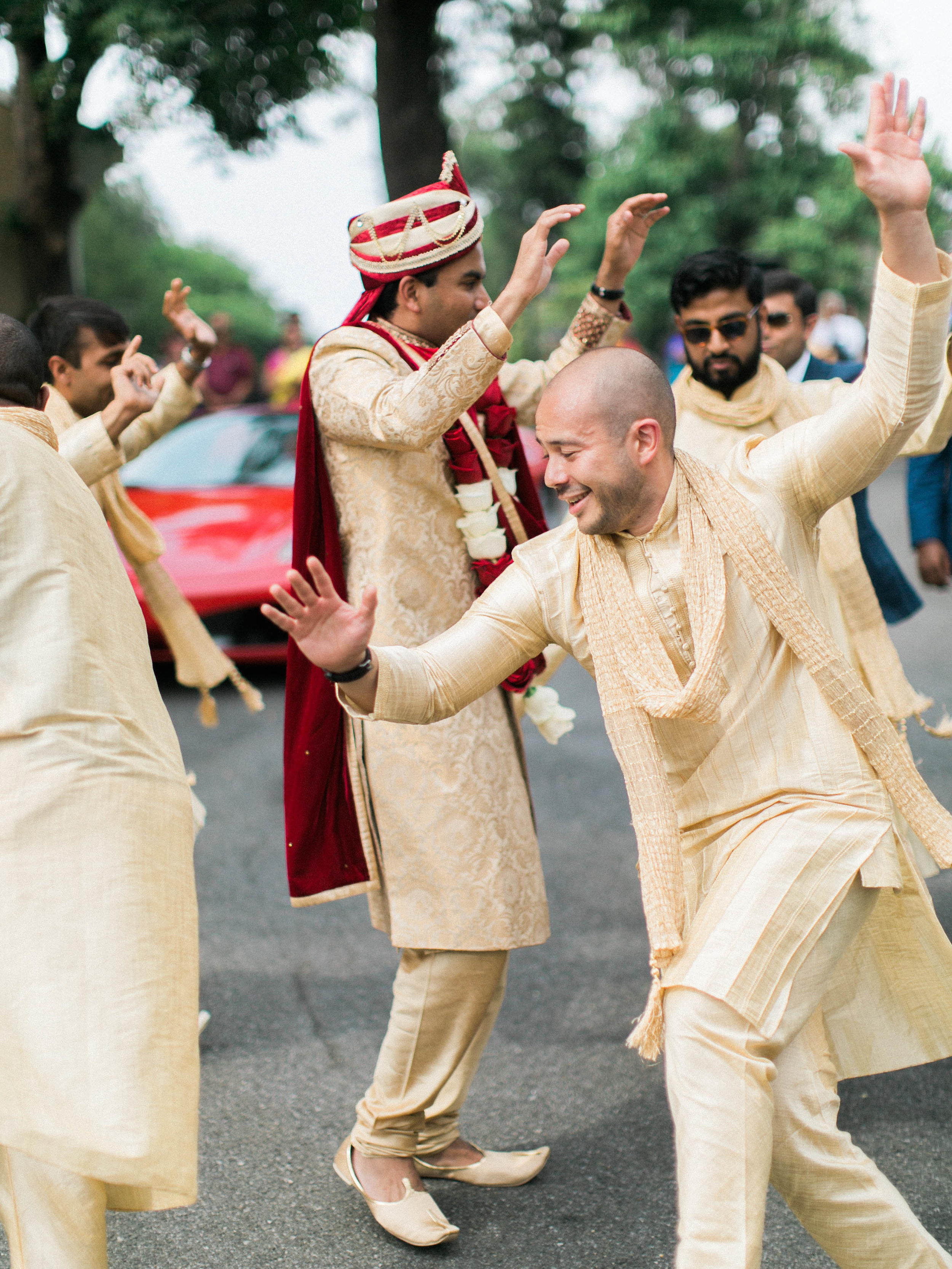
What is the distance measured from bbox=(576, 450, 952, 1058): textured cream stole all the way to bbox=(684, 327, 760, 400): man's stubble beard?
5.58 ft

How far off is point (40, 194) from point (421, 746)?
1200cm

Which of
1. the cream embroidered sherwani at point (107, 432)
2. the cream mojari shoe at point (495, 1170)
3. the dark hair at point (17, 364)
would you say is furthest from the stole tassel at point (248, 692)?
the dark hair at point (17, 364)

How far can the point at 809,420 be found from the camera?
8.96 feet

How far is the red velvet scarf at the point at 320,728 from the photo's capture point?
135 inches

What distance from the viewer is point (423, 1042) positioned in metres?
3.36

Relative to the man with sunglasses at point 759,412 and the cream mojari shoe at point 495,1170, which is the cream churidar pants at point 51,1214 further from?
the man with sunglasses at point 759,412

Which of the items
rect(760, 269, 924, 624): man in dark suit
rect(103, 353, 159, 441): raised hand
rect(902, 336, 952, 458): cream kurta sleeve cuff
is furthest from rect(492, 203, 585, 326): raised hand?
rect(760, 269, 924, 624): man in dark suit

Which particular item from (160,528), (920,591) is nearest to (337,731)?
(160,528)

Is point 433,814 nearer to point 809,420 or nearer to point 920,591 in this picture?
point 809,420

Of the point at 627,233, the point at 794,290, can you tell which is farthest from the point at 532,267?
the point at 794,290

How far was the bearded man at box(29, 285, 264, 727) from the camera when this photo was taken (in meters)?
3.77

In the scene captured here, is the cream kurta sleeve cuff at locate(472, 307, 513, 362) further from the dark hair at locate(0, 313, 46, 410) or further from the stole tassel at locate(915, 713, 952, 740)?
the stole tassel at locate(915, 713, 952, 740)

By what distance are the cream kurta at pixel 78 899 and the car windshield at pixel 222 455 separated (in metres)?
6.97

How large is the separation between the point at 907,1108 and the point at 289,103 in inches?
483
